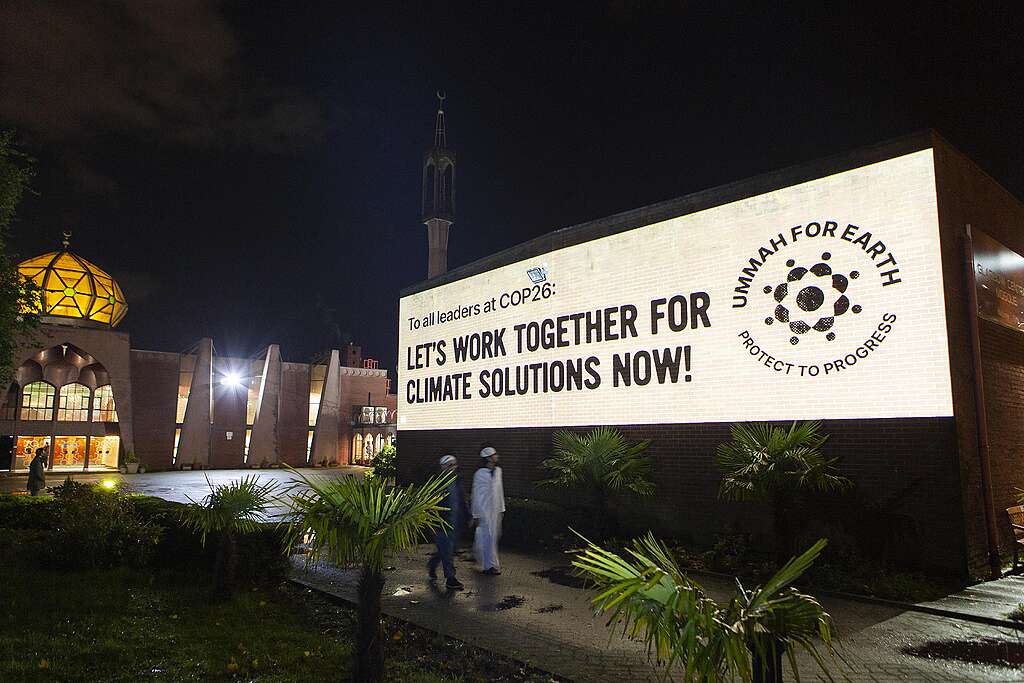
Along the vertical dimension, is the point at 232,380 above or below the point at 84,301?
below

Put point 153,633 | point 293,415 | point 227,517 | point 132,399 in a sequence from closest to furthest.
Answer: point 153,633 → point 227,517 → point 132,399 → point 293,415

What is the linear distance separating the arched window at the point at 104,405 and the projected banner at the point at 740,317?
3435 centimetres

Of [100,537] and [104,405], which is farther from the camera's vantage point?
[104,405]

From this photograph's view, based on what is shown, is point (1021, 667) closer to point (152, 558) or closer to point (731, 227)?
point (731, 227)

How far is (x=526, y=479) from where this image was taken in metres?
15.2

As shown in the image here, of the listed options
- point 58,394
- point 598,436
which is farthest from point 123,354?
point 598,436

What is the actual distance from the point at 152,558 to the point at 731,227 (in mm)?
10945

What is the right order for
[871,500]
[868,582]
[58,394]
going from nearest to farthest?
[868,582], [871,500], [58,394]

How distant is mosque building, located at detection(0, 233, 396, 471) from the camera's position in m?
38.1

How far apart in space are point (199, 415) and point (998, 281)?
140ft

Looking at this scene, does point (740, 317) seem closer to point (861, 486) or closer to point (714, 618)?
point (861, 486)

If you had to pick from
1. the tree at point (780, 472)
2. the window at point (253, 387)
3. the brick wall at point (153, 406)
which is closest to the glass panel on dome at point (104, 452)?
the brick wall at point (153, 406)

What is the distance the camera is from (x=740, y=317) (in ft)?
37.5

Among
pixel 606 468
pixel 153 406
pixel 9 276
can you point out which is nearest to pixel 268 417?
pixel 153 406
